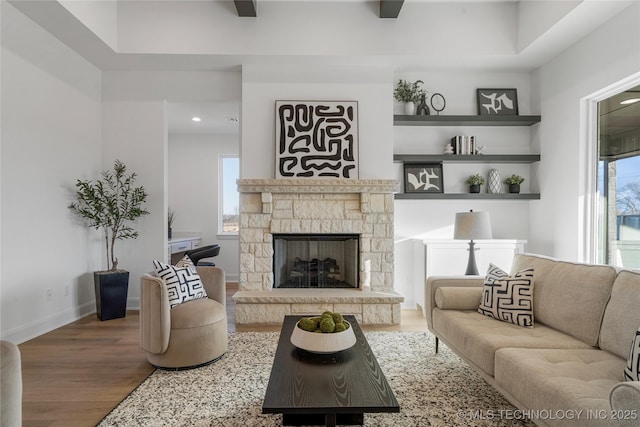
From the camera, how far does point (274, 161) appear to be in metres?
4.00

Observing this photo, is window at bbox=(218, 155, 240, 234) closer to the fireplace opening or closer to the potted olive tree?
the potted olive tree

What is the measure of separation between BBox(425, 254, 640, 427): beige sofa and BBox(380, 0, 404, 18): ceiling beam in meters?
2.63

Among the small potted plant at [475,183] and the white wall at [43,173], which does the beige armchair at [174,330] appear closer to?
the white wall at [43,173]

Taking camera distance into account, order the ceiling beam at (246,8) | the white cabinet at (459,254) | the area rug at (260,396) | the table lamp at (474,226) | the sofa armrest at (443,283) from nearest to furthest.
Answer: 1. the area rug at (260,396)
2. the sofa armrest at (443,283)
3. the table lamp at (474,226)
4. the ceiling beam at (246,8)
5. the white cabinet at (459,254)

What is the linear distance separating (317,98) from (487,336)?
9.80 feet

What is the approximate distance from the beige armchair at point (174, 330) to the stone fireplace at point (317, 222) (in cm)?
119

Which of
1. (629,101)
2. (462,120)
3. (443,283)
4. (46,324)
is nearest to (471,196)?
(462,120)

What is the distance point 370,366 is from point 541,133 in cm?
375

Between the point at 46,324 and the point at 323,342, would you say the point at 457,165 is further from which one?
the point at 46,324

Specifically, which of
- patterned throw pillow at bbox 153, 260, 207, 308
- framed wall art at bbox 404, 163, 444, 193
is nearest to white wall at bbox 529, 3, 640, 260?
framed wall art at bbox 404, 163, 444, 193

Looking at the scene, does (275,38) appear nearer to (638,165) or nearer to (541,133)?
(541,133)

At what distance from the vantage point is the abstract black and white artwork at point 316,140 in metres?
3.98

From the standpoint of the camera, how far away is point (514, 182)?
4.23 meters

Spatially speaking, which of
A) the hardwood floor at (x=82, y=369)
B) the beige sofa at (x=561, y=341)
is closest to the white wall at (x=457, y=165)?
the hardwood floor at (x=82, y=369)
